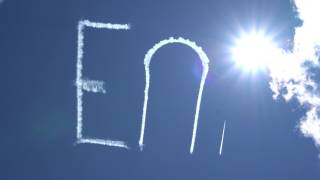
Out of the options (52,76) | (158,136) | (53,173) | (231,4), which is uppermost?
(231,4)

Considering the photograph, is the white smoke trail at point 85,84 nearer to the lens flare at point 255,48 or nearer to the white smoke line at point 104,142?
the white smoke line at point 104,142

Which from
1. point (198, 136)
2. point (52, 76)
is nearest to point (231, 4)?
point (198, 136)

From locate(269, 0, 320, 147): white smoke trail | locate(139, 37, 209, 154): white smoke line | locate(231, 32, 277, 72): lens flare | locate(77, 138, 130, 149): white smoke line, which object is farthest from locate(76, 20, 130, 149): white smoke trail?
locate(269, 0, 320, 147): white smoke trail

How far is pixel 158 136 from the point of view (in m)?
1.94

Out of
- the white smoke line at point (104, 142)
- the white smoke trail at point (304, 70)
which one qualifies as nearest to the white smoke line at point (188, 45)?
the white smoke line at point (104, 142)

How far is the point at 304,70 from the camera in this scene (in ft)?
6.20

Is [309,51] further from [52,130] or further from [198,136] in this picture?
[52,130]

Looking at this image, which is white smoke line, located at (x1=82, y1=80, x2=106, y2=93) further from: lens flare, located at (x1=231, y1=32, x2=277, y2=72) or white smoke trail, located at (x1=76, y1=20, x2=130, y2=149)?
lens flare, located at (x1=231, y1=32, x2=277, y2=72)

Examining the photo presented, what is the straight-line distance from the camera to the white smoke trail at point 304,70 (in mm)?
1875

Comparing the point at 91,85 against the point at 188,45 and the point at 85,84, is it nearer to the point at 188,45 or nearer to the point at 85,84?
the point at 85,84

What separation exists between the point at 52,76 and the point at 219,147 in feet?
1.94

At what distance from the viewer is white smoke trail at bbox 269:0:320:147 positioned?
1.88m

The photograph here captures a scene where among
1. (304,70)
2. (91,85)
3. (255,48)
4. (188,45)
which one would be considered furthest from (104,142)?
(304,70)

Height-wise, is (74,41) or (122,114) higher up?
(74,41)
